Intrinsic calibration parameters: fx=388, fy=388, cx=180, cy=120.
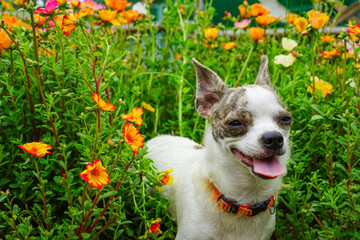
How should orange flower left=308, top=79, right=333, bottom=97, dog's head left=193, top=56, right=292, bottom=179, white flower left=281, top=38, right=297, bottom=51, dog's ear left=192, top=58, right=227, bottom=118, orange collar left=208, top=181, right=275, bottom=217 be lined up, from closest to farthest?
1. dog's head left=193, top=56, right=292, bottom=179
2. orange collar left=208, top=181, right=275, bottom=217
3. dog's ear left=192, top=58, right=227, bottom=118
4. orange flower left=308, top=79, right=333, bottom=97
5. white flower left=281, top=38, right=297, bottom=51

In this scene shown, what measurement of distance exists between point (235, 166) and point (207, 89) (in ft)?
1.72

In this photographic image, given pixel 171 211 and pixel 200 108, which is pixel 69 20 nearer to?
pixel 200 108

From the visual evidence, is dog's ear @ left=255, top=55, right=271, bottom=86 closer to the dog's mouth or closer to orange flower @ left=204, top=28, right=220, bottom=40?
the dog's mouth

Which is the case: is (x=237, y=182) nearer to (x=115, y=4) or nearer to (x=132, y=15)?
(x=115, y=4)

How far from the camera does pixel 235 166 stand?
2.16 m

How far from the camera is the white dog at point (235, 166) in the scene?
195cm

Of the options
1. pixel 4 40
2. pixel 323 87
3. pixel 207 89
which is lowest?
pixel 323 87

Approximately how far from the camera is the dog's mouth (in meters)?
1.91

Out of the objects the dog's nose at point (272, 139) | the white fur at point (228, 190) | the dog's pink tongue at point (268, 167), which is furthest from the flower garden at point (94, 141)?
the dog's nose at point (272, 139)

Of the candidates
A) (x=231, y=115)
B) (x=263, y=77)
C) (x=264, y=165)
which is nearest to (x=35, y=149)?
(x=231, y=115)

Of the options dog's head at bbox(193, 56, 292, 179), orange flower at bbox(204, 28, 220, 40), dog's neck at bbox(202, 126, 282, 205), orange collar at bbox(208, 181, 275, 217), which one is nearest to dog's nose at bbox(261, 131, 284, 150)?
dog's head at bbox(193, 56, 292, 179)

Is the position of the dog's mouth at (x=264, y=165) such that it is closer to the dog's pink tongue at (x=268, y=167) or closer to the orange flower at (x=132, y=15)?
the dog's pink tongue at (x=268, y=167)

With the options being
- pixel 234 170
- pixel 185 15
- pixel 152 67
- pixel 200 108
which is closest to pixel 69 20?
pixel 200 108

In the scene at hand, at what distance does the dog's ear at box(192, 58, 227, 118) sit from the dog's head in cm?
13
